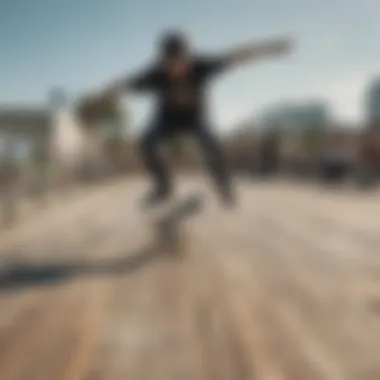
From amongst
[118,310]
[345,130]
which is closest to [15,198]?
[118,310]

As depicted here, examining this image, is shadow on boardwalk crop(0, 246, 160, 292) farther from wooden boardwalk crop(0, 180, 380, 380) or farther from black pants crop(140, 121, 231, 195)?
black pants crop(140, 121, 231, 195)

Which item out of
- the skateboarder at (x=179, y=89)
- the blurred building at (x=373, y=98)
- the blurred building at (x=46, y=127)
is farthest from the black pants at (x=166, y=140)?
the blurred building at (x=373, y=98)

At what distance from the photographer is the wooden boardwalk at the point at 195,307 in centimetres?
318

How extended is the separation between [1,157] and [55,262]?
5.91 metres

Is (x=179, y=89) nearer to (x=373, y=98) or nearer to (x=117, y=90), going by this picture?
(x=117, y=90)

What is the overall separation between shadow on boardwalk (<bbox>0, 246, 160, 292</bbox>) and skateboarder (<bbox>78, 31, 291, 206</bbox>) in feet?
2.96

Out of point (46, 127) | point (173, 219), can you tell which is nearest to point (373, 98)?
point (46, 127)

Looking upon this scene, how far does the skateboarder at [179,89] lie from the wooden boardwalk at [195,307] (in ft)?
3.44

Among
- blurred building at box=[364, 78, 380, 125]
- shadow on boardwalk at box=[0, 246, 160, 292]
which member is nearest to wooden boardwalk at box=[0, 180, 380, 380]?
shadow on boardwalk at box=[0, 246, 160, 292]

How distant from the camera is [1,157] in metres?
12.0

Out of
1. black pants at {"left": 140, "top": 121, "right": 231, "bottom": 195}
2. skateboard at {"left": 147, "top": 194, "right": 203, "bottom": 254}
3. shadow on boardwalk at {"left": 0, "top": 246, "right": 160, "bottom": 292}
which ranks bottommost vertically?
shadow on boardwalk at {"left": 0, "top": 246, "right": 160, "bottom": 292}

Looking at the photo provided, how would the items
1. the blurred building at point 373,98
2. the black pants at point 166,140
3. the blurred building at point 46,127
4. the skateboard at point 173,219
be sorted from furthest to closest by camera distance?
the blurred building at point 373,98, the blurred building at point 46,127, the skateboard at point 173,219, the black pants at point 166,140

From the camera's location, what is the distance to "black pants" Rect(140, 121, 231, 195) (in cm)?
634

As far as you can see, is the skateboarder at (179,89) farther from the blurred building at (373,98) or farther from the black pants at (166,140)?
the blurred building at (373,98)
